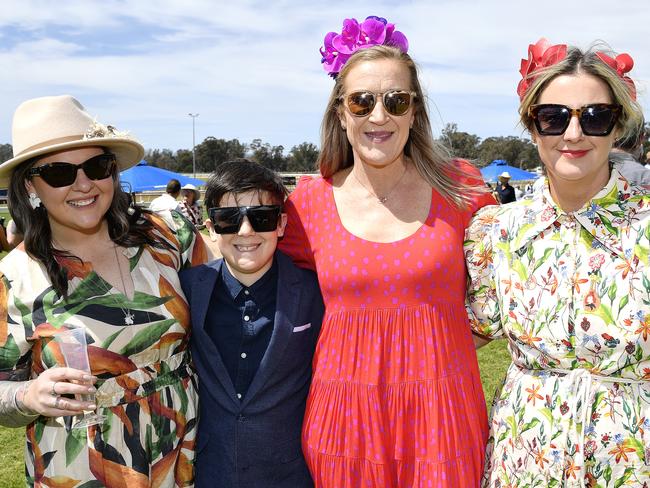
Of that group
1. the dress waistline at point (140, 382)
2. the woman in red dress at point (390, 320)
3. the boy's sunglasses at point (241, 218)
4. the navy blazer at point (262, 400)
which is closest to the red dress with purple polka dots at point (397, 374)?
the woman in red dress at point (390, 320)

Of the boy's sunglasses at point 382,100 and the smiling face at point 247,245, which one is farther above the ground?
the boy's sunglasses at point 382,100

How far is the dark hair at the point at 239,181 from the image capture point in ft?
9.16

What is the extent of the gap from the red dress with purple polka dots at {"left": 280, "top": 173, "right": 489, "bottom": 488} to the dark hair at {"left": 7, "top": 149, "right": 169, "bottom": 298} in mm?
894

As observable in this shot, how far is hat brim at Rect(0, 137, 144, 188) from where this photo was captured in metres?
2.49

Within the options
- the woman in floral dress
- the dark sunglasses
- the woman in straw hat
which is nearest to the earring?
the woman in straw hat

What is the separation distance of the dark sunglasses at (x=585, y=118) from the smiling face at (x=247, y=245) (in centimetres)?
124

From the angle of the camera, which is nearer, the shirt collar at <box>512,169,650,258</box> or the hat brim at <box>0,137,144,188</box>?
the shirt collar at <box>512,169,650,258</box>

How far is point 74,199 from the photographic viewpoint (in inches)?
99.9

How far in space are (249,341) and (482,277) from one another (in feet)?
3.41

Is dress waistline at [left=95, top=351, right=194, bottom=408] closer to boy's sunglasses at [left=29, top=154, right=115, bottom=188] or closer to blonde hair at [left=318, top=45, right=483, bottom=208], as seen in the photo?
boy's sunglasses at [left=29, top=154, right=115, bottom=188]

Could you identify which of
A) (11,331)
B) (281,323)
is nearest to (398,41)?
(281,323)

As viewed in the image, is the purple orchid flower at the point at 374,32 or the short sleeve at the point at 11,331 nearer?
the short sleeve at the point at 11,331

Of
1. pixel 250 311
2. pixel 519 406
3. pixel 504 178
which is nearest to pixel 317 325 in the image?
pixel 250 311

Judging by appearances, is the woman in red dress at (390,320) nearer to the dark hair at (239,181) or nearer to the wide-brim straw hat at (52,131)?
the dark hair at (239,181)
